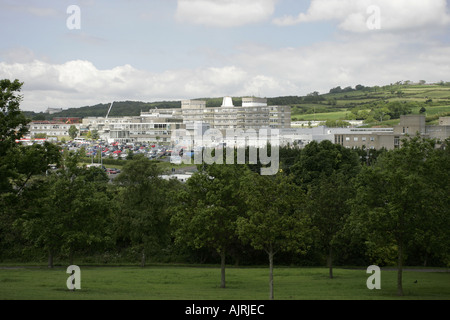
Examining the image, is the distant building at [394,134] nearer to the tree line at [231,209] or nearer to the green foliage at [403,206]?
the tree line at [231,209]

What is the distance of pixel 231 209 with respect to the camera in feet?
114

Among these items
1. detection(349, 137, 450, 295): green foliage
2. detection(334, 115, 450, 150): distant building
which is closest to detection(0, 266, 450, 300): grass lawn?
detection(349, 137, 450, 295): green foliage

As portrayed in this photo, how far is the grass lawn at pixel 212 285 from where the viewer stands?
98.0 feet

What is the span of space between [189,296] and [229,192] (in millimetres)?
8374

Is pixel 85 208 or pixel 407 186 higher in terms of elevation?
pixel 407 186

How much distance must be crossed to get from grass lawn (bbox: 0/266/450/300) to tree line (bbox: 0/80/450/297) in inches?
82.2

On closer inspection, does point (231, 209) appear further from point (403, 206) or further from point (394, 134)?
point (394, 134)

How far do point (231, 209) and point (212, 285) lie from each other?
6142 millimetres

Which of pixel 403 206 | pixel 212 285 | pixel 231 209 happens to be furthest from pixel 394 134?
pixel 231 209

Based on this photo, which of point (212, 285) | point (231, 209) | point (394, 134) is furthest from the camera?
point (394, 134)

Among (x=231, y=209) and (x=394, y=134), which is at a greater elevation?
(x=394, y=134)

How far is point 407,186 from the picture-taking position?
102 feet
